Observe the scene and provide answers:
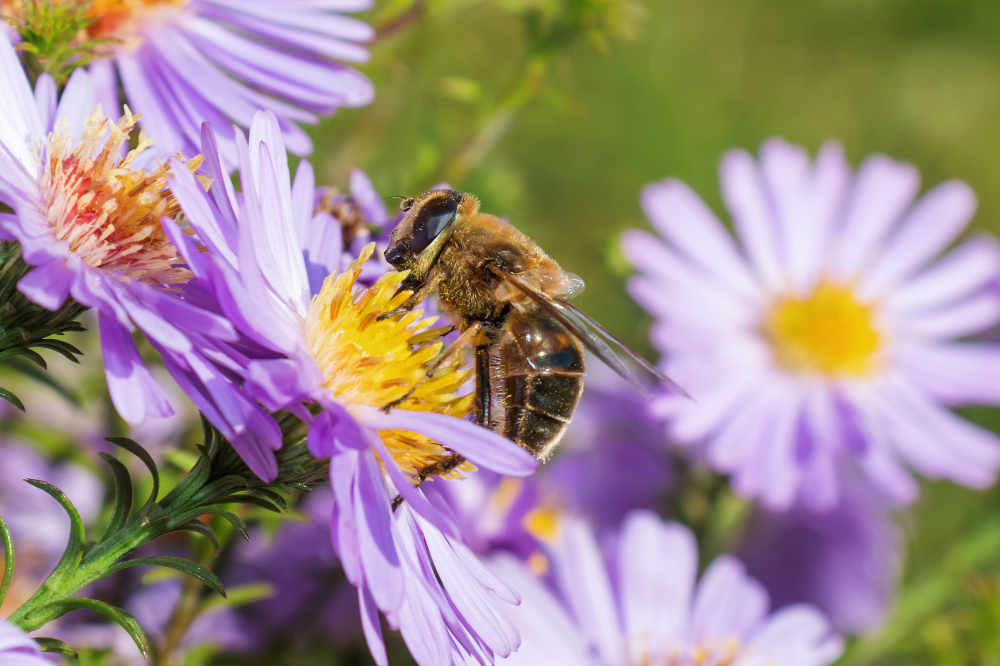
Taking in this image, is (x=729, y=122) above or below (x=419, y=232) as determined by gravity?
above

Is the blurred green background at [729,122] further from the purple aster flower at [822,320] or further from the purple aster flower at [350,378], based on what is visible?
the purple aster flower at [350,378]

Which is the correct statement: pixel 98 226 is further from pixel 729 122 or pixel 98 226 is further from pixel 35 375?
pixel 729 122

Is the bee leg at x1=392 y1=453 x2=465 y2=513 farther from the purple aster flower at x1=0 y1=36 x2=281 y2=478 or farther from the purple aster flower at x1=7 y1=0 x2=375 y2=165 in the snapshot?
the purple aster flower at x1=7 y1=0 x2=375 y2=165

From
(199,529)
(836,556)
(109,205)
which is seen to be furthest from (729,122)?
(199,529)

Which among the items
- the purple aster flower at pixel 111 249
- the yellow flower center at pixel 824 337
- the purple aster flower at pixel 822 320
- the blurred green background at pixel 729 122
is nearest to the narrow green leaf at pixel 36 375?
the purple aster flower at pixel 111 249

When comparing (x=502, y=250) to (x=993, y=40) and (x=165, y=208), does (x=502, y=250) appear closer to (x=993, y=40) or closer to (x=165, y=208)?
(x=165, y=208)

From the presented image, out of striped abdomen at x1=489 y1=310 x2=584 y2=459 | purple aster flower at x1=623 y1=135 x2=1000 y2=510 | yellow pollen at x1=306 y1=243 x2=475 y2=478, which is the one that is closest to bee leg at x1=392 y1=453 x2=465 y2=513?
yellow pollen at x1=306 y1=243 x2=475 y2=478

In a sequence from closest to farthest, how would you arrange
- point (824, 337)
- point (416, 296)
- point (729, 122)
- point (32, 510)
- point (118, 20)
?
point (416, 296)
point (118, 20)
point (32, 510)
point (824, 337)
point (729, 122)

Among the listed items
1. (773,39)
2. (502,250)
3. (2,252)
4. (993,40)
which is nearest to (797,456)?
(502,250)
